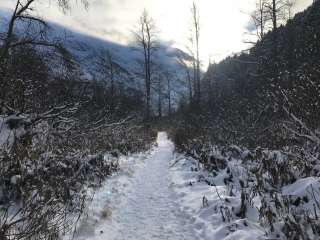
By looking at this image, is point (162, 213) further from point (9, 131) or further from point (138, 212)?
point (9, 131)

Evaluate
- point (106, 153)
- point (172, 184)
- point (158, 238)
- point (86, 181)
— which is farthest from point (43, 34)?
point (158, 238)

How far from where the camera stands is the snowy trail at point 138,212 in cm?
501

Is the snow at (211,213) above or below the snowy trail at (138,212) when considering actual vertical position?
above

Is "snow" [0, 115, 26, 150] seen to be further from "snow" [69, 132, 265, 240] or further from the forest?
"snow" [69, 132, 265, 240]

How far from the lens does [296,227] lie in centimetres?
342

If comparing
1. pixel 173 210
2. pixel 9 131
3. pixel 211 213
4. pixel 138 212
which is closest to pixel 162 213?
pixel 173 210

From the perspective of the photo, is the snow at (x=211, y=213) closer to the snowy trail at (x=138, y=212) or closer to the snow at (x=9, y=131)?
the snowy trail at (x=138, y=212)

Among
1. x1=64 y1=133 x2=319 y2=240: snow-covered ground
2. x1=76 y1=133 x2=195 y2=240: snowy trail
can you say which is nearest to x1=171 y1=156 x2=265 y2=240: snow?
x1=64 y1=133 x2=319 y2=240: snow-covered ground

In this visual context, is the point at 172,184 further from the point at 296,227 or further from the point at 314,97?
the point at 296,227

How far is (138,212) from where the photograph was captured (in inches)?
247

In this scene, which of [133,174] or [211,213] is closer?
[211,213]

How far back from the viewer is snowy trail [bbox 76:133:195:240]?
5012 millimetres

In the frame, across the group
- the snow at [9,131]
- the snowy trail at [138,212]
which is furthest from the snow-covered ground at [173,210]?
the snow at [9,131]

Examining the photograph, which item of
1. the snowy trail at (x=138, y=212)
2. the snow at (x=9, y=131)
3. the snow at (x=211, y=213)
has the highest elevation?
the snow at (x=9, y=131)
